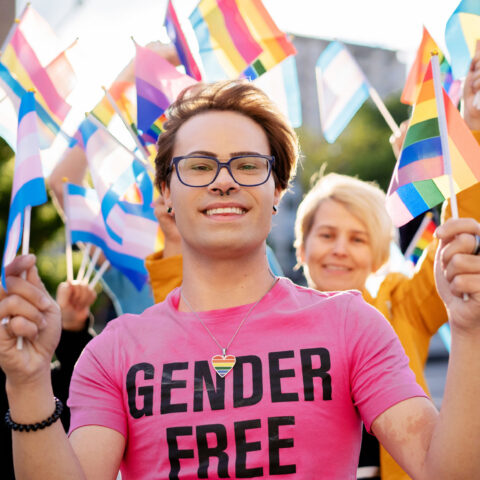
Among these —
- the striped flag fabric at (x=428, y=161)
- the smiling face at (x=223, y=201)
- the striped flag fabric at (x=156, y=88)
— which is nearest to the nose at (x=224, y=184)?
the smiling face at (x=223, y=201)

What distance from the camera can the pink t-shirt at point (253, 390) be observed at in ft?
6.16

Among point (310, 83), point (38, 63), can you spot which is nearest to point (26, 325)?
point (38, 63)

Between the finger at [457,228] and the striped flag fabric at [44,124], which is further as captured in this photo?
the striped flag fabric at [44,124]

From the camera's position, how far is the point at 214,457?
6.21 feet

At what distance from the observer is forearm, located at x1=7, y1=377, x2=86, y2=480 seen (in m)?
1.74

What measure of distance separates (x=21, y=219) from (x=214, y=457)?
79 cm

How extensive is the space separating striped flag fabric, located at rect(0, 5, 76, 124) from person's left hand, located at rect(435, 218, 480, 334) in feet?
6.32

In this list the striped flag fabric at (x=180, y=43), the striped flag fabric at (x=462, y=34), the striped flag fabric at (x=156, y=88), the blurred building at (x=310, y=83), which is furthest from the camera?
the blurred building at (x=310, y=83)

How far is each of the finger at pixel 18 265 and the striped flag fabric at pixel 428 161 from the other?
3.57ft

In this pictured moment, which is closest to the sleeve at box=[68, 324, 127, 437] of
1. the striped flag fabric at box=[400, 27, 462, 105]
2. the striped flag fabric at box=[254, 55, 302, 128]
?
the striped flag fabric at box=[400, 27, 462, 105]

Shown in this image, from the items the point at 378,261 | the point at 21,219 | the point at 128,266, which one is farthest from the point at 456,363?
the point at 128,266

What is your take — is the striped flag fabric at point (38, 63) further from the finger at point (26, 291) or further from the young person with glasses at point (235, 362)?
the finger at point (26, 291)

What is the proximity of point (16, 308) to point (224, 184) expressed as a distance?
73 centimetres

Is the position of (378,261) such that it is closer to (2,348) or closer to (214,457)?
(214,457)
